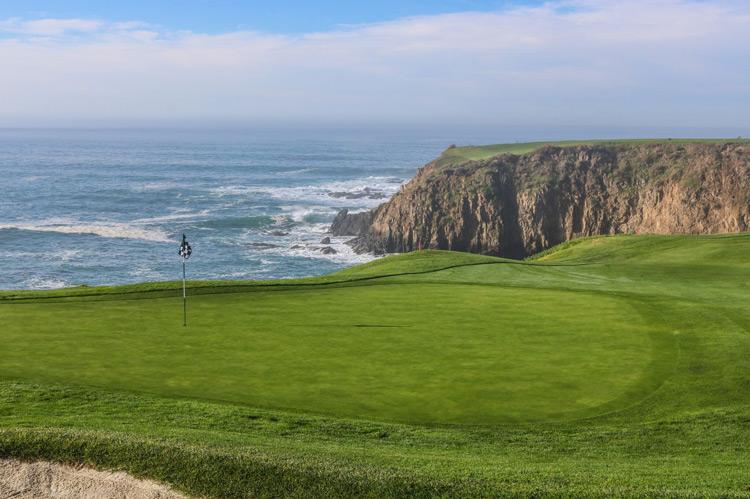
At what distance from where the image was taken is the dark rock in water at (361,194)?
11403 cm

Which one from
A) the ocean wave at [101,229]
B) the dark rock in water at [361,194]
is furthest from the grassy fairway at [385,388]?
the dark rock in water at [361,194]

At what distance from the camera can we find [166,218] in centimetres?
9338

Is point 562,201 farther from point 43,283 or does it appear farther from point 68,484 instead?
point 68,484

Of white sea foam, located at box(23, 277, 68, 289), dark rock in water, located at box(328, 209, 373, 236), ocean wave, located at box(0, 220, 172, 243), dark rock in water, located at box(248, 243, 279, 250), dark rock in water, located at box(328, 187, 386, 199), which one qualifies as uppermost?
dark rock in water, located at box(328, 187, 386, 199)

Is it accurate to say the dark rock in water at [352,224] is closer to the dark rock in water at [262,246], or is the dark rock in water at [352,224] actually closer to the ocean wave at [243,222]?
the dark rock in water at [262,246]

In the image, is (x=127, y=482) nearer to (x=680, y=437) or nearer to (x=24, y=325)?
(x=680, y=437)

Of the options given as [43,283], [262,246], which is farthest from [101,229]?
[43,283]

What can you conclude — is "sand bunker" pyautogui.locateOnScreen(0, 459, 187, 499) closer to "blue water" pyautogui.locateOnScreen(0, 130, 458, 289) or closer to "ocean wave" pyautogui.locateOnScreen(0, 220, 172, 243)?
"blue water" pyautogui.locateOnScreen(0, 130, 458, 289)

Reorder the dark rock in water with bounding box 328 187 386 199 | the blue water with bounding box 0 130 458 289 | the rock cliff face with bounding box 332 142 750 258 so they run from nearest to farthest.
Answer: the blue water with bounding box 0 130 458 289, the rock cliff face with bounding box 332 142 750 258, the dark rock in water with bounding box 328 187 386 199

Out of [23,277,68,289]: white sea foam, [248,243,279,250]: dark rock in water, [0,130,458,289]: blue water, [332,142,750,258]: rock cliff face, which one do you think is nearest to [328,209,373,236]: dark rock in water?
[332,142,750,258]: rock cliff face

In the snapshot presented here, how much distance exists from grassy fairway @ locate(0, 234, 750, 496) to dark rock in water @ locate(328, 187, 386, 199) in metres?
84.2

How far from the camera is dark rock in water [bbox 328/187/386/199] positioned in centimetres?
11403

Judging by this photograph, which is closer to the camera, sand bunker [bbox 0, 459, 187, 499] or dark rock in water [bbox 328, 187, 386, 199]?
sand bunker [bbox 0, 459, 187, 499]

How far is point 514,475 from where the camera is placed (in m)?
12.1
